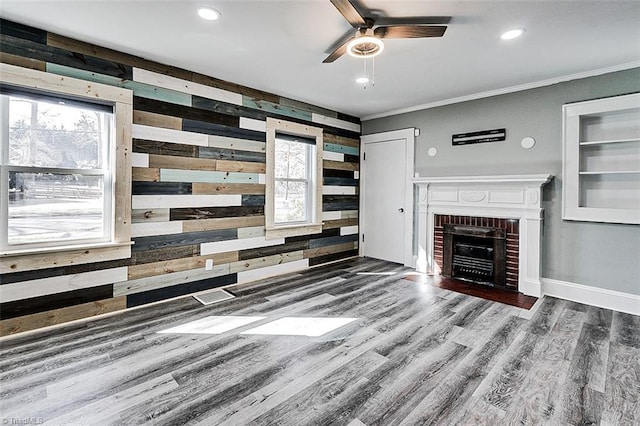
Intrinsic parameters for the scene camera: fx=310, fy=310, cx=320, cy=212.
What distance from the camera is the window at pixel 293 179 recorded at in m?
4.36

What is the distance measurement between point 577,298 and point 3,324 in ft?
18.8

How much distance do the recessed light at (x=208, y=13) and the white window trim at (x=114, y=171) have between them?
1.22 m

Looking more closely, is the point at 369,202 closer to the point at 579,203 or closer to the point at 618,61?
the point at 579,203

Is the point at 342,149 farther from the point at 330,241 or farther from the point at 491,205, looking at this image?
the point at 491,205

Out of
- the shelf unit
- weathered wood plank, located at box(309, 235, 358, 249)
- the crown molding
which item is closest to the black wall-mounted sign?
the crown molding

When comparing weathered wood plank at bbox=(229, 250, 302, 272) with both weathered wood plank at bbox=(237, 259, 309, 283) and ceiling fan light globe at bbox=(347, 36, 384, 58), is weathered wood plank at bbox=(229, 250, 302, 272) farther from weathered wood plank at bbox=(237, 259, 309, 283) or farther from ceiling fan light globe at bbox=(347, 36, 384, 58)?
ceiling fan light globe at bbox=(347, 36, 384, 58)

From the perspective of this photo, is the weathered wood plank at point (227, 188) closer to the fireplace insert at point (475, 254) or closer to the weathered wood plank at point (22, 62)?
the weathered wood plank at point (22, 62)

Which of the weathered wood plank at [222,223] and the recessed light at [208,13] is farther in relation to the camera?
the weathered wood plank at [222,223]

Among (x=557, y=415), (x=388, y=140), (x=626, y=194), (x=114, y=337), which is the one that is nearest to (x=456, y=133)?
(x=388, y=140)

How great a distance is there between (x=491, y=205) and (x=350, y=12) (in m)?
3.18

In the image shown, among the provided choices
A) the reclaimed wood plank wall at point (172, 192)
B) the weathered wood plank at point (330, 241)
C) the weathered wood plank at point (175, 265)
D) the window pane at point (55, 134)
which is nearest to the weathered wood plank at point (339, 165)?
the reclaimed wood plank wall at point (172, 192)

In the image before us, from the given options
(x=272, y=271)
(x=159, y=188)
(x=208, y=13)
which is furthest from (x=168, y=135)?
(x=272, y=271)

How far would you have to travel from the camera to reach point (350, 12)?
2.14m

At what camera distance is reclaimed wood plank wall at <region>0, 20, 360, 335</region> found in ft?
8.97
